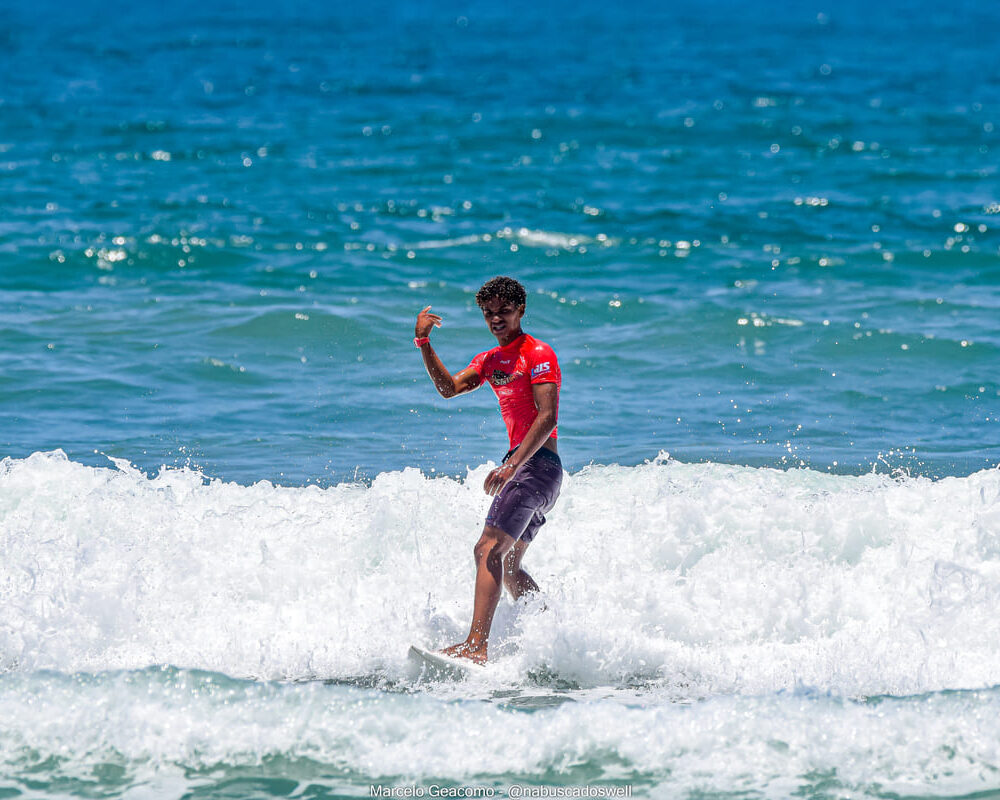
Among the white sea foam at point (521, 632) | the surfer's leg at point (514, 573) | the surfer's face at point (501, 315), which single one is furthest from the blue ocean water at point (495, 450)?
the surfer's face at point (501, 315)

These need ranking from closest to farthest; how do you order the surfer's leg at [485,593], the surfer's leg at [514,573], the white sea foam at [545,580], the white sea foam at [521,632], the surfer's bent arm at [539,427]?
the white sea foam at [521,632] < the surfer's bent arm at [539,427] < the surfer's leg at [485,593] < the white sea foam at [545,580] < the surfer's leg at [514,573]

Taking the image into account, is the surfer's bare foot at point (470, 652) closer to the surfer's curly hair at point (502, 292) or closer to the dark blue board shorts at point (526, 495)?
the dark blue board shorts at point (526, 495)

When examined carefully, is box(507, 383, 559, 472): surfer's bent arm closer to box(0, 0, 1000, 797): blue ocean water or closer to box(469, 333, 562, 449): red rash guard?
box(469, 333, 562, 449): red rash guard

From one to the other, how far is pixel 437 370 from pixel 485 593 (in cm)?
113

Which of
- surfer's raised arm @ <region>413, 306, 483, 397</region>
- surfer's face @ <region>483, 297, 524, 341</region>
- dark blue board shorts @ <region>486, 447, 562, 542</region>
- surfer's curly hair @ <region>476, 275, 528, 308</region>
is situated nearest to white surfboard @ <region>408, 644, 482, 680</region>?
dark blue board shorts @ <region>486, 447, 562, 542</region>

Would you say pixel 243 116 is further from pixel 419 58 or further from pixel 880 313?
pixel 880 313

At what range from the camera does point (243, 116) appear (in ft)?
84.6

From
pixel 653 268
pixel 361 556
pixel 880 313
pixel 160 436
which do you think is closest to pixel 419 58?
pixel 653 268

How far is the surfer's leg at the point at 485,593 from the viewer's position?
615 cm

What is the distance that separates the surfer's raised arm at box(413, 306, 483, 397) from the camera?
20.1ft

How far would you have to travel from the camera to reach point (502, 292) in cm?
609

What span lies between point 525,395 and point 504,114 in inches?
807

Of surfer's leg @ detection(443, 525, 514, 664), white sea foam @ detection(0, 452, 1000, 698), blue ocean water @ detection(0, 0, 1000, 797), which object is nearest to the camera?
blue ocean water @ detection(0, 0, 1000, 797)

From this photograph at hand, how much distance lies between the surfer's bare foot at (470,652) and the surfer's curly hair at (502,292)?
5.53ft
